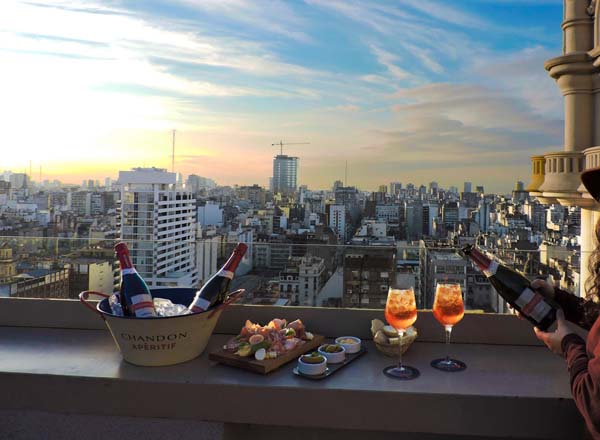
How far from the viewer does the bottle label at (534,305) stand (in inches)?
52.1

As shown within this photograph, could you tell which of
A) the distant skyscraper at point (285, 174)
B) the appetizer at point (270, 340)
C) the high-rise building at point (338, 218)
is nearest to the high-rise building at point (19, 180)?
the high-rise building at point (338, 218)

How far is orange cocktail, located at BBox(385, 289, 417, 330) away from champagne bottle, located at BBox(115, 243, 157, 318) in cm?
74

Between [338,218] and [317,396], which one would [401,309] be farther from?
[338,218]

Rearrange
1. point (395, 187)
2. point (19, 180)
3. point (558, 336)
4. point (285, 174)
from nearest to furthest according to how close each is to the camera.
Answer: point (558, 336), point (19, 180), point (395, 187), point (285, 174)

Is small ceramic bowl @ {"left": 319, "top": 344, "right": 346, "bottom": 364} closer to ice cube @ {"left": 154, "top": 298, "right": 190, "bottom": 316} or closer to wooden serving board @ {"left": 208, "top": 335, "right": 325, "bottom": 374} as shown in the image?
wooden serving board @ {"left": 208, "top": 335, "right": 325, "bottom": 374}

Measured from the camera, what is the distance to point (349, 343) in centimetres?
157

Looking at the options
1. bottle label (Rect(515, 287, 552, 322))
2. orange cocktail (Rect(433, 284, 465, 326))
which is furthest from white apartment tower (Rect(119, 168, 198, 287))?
bottle label (Rect(515, 287, 552, 322))

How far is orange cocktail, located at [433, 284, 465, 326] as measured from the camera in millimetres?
1446

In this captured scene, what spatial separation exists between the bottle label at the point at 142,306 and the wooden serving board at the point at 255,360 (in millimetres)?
233

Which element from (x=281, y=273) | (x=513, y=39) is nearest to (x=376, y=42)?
(x=513, y=39)

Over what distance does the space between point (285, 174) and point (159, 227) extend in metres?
27.2

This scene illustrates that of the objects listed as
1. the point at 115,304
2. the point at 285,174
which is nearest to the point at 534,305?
the point at 115,304

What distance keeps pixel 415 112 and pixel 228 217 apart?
15.5m

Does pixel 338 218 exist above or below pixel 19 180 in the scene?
below
